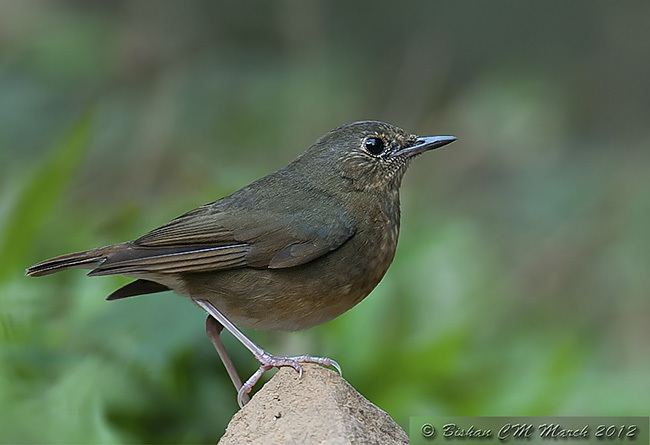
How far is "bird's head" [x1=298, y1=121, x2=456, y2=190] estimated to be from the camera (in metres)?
5.31

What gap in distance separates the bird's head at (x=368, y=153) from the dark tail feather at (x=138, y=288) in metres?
0.82

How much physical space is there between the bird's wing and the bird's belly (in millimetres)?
42

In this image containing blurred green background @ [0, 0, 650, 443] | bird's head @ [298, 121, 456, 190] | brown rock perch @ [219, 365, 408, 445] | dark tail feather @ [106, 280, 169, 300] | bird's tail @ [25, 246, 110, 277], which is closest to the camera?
brown rock perch @ [219, 365, 408, 445]

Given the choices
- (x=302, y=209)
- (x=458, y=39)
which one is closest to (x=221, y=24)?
(x=458, y=39)

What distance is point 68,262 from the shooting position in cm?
484

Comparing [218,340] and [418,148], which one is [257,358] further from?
[418,148]

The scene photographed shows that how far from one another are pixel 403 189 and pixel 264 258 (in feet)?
14.8

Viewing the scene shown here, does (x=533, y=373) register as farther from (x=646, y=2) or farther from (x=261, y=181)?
(x=646, y=2)

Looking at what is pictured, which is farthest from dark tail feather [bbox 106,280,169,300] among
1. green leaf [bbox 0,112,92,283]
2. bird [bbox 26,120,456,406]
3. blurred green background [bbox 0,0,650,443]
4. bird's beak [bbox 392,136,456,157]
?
bird's beak [bbox 392,136,456,157]

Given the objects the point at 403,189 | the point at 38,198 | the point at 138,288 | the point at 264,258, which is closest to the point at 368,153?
the point at 264,258

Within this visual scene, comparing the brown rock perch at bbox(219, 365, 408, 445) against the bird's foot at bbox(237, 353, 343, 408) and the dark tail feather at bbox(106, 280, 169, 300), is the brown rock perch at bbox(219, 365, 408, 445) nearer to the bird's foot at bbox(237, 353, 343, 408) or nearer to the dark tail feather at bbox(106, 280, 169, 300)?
the bird's foot at bbox(237, 353, 343, 408)

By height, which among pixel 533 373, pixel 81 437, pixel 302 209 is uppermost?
pixel 302 209

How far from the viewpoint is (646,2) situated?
12023 mm

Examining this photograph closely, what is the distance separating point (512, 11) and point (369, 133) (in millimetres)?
8446
